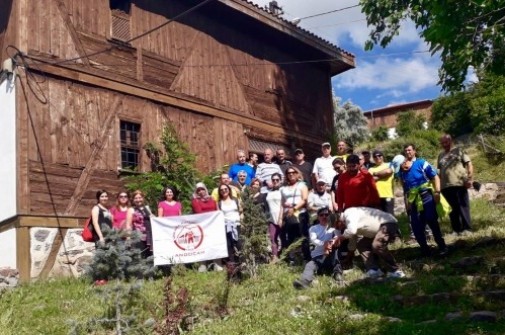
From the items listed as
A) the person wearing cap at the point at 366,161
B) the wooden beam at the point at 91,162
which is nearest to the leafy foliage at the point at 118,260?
the wooden beam at the point at 91,162

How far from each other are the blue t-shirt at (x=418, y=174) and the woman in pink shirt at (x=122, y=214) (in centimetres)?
451

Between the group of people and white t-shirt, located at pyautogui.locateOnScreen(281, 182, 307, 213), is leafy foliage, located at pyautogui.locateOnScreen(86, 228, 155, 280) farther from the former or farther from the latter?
white t-shirt, located at pyautogui.locateOnScreen(281, 182, 307, 213)

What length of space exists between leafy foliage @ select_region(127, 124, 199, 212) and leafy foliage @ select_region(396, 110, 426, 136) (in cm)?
1926

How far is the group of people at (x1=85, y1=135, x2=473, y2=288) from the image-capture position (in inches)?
324

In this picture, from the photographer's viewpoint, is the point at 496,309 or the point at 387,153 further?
the point at 387,153

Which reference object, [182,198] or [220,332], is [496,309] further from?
[182,198]

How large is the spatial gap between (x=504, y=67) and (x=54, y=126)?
8.88m

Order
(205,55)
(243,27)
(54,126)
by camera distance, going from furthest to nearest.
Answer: (243,27), (205,55), (54,126)

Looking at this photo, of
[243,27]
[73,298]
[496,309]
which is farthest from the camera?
[243,27]

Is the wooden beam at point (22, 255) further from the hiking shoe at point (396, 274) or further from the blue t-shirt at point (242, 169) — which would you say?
the hiking shoe at point (396, 274)

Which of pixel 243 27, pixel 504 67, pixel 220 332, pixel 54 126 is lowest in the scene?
pixel 220 332

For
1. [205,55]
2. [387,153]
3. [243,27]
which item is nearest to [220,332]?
[205,55]

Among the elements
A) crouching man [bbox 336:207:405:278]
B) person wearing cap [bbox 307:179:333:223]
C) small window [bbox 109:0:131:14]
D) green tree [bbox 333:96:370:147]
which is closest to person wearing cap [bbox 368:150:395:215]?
person wearing cap [bbox 307:179:333:223]

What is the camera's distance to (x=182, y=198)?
13.7 meters
